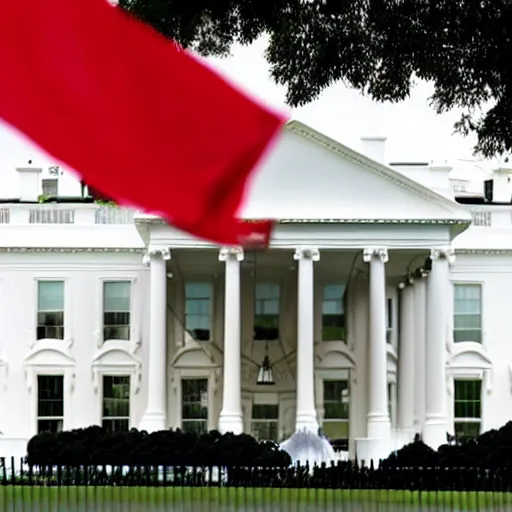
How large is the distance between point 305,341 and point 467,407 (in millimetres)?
8203

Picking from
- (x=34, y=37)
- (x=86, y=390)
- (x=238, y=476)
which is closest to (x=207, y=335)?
(x=86, y=390)

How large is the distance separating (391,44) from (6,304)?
3000 cm

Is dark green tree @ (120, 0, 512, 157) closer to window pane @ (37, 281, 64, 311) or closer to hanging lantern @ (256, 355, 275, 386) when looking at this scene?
hanging lantern @ (256, 355, 275, 386)

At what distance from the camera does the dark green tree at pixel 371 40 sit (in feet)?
42.9

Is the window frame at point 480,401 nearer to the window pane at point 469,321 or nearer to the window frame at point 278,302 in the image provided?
the window pane at point 469,321

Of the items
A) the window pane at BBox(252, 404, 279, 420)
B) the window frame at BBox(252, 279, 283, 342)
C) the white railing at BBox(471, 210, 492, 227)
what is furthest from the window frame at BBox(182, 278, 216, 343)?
the white railing at BBox(471, 210, 492, 227)

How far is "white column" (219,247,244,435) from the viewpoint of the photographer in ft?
122

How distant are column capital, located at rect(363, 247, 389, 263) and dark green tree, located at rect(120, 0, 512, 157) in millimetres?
22859

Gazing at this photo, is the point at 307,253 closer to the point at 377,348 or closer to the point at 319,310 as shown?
the point at 377,348

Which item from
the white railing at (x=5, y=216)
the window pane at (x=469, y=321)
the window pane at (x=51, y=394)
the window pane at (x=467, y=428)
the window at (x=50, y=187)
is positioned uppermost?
the window at (x=50, y=187)

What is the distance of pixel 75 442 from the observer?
20.9 m

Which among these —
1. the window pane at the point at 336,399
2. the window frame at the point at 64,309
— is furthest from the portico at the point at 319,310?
the window frame at the point at 64,309

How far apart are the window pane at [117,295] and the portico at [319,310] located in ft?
4.38

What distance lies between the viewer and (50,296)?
4250 centimetres
